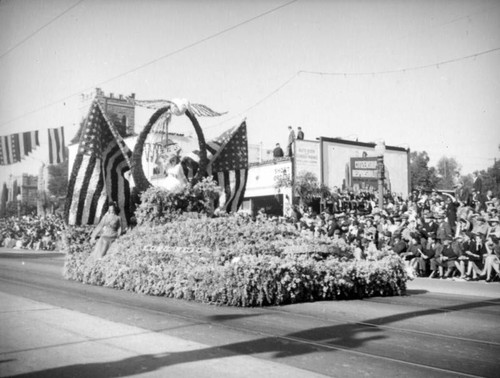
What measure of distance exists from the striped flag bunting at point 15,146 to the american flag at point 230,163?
9809mm

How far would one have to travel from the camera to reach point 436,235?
15867mm

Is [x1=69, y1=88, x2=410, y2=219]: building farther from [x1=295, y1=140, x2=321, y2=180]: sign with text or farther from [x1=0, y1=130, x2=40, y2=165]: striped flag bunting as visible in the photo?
[x1=0, y1=130, x2=40, y2=165]: striped flag bunting

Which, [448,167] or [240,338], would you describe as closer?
[240,338]

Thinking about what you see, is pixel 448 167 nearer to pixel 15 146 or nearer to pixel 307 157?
pixel 307 157

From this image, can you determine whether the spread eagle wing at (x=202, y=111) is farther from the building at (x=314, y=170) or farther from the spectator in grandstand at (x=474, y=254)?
the building at (x=314, y=170)

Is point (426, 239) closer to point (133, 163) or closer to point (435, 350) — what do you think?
point (133, 163)

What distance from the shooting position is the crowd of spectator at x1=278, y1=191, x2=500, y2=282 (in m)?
14.4

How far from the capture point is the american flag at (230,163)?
14.6 metres

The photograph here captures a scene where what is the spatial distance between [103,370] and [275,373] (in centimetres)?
162

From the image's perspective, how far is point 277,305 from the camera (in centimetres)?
902

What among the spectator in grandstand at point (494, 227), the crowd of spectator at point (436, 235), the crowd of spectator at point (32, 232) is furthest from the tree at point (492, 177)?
the crowd of spectator at point (32, 232)

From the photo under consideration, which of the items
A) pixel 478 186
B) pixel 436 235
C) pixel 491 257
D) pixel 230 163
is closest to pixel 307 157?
pixel 478 186

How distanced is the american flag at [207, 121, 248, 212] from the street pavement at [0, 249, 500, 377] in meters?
5.49

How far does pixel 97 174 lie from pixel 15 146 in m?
9.72
